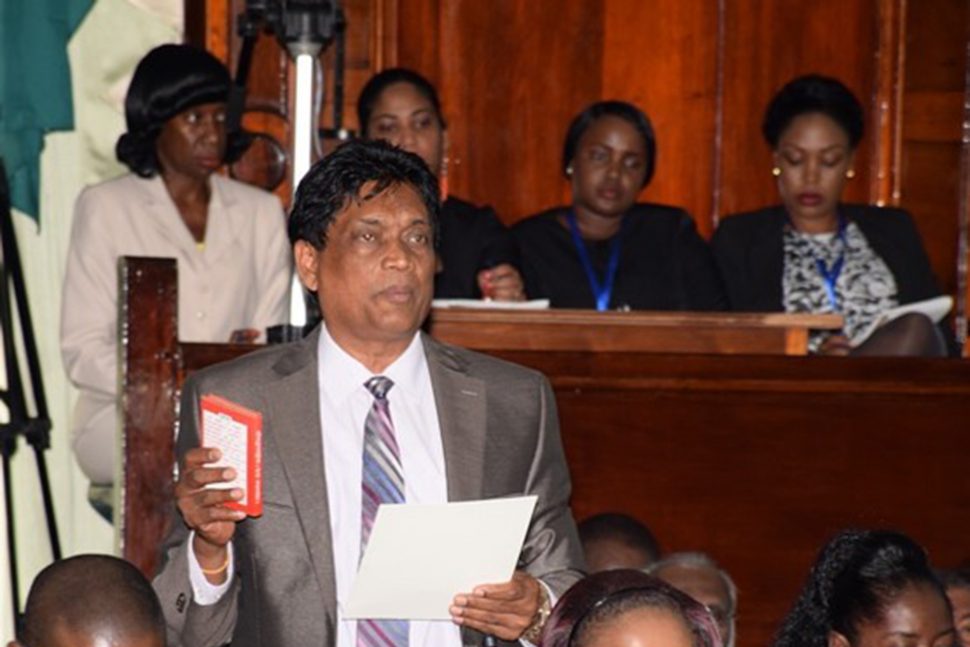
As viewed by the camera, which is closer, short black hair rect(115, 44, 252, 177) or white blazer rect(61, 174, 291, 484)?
white blazer rect(61, 174, 291, 484)

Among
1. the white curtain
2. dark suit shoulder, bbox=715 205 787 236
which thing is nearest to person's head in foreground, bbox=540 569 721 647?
dark suit shoulder, bbox=715 205 787 236

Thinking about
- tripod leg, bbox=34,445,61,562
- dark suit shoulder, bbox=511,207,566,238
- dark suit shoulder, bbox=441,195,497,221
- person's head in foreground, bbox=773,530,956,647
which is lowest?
tripod leg, bbox=34,445,61,562

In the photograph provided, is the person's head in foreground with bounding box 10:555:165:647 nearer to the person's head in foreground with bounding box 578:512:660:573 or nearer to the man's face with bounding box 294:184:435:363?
the man's face with bounding box 294:184:435:363

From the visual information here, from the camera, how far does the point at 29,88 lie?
6.55 metres

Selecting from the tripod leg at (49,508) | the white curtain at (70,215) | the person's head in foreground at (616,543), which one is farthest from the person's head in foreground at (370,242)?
the white curtain at (70,215)

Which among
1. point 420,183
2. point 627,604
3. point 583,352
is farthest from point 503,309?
point 627,604

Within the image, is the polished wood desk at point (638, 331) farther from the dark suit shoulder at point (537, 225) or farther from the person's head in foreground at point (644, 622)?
the person's head in foreground at point (644, 622)

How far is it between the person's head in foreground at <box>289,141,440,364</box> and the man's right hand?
395 millimetres

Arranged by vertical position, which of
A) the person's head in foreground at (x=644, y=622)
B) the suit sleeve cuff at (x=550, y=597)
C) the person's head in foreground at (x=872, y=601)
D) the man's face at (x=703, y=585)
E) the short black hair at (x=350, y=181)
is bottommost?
the man's face at (x=703, y=585)

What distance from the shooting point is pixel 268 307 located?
6020mm

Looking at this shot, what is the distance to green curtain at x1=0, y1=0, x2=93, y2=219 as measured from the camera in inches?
256

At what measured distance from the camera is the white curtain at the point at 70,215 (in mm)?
6480

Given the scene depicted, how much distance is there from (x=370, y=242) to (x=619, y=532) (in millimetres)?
1706

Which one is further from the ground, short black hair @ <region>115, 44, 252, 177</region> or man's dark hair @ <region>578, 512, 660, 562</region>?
short black hair @ <region>115, 44, 252, 177</region>
